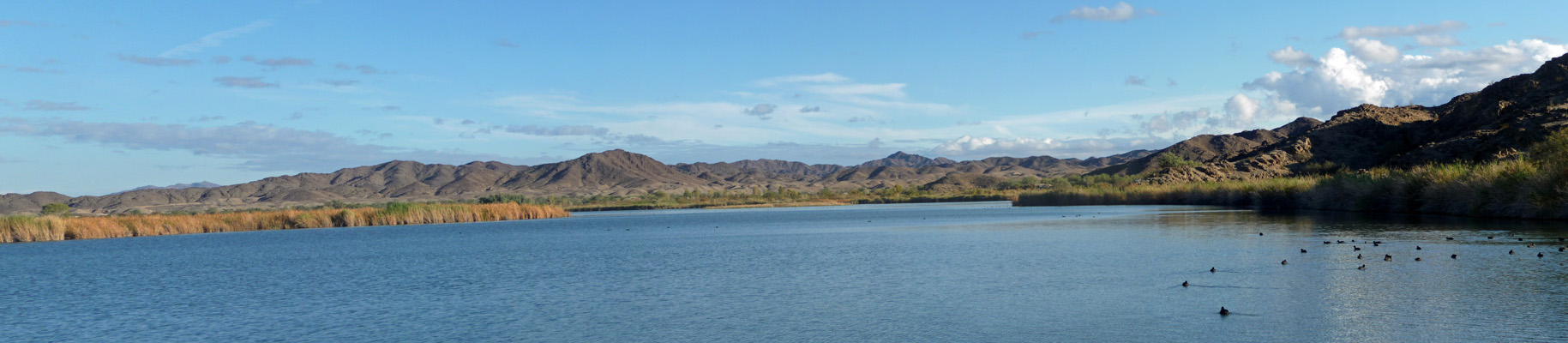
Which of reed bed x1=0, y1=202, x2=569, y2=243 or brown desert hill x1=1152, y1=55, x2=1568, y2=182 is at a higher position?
brown desert hill x1=1152, y1=55, x2=1568, y2=182

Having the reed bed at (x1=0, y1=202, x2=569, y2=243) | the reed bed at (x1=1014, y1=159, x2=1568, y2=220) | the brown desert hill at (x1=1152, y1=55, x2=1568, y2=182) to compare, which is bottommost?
the reed bed at (x1=0, y1=202, x2=569, y2=243)

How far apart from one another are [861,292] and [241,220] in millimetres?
54374

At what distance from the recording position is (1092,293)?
15.7 meters

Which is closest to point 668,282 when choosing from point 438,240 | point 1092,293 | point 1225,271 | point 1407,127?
point 1092,293

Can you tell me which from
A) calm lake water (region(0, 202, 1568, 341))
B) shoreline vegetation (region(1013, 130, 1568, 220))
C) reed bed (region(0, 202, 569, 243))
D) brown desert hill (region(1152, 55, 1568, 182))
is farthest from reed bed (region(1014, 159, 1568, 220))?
reed bed (region(0, 202, 569, 243))

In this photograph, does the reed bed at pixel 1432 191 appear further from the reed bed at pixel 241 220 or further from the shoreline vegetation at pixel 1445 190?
the reed bed at pixel 241 220

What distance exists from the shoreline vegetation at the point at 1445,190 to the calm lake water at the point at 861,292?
221 cm

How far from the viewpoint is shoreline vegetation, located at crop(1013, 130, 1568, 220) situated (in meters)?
31.4

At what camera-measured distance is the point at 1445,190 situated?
3812cm

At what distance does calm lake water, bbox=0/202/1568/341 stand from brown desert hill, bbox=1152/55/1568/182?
4088 cm

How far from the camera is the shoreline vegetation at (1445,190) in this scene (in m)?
31.4

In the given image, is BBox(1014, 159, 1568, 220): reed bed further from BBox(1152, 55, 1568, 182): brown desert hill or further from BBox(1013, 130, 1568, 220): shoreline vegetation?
BBox(1152, 55, 1568, 182): brown desert hill

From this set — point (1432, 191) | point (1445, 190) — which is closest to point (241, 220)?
point (1432, 191)

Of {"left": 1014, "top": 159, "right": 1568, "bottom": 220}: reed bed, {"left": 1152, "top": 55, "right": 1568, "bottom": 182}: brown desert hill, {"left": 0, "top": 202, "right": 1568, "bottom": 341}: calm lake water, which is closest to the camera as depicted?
{"left": 0, "top": 202, "right": 1568, "bottom": 341}: calm lake water
